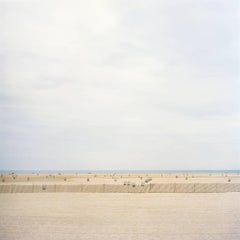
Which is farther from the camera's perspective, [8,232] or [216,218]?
[216,218]

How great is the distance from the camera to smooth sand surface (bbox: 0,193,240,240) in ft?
25.4

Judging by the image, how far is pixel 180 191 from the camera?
1791 cm

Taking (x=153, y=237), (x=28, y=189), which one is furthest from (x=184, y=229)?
(x=28, y=189)

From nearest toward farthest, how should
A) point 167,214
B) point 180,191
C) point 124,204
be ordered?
point 167,214, point 124,204, point 180,191

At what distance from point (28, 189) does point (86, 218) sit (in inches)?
336

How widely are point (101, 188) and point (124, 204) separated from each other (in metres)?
6.23

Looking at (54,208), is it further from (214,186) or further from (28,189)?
(214,186)

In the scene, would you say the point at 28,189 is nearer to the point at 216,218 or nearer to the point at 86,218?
the point at 86,218

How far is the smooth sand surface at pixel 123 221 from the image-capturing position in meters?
7.73

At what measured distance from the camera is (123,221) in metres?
9.47

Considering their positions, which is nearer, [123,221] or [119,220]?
[123,221]

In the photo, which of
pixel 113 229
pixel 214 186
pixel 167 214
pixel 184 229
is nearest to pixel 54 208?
pixel 167 214

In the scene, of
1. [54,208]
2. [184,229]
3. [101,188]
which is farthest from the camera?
[101,188]

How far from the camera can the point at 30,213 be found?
10914 millimetres
